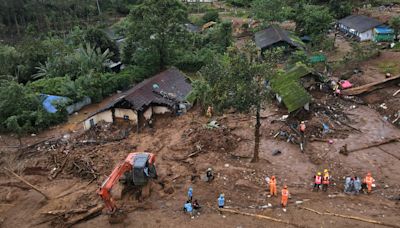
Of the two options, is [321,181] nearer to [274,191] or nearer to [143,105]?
[274,191]

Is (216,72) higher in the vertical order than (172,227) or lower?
higher

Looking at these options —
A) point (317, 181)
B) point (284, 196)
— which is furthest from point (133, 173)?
point (317, 181)

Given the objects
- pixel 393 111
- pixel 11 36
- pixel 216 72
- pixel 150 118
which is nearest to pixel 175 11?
pixel 150 118

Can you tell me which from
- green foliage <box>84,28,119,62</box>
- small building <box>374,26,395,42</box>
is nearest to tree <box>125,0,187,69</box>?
green foliage <box>84,28,119,62</box>

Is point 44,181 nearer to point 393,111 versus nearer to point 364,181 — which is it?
point 364,181

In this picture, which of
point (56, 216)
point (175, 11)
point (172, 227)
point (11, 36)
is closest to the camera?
point (172, 227)

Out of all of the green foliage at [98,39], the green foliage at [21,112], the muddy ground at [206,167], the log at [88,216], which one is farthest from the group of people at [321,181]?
the green foliage at [98,39]
